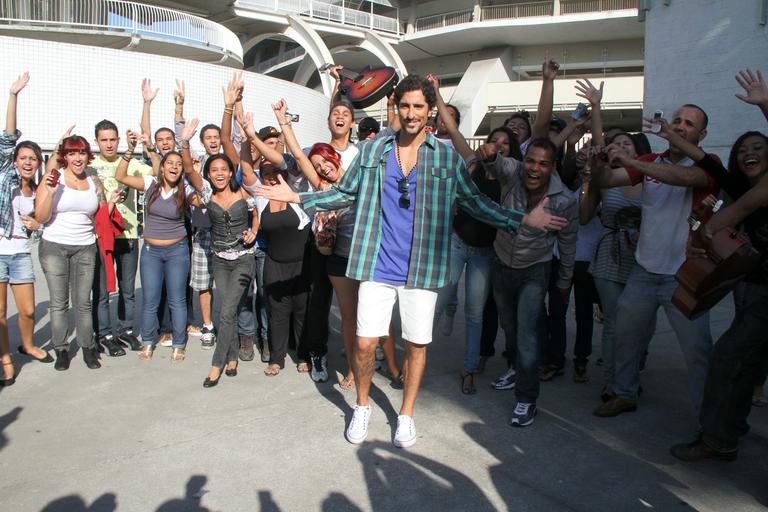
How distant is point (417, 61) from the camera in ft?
140

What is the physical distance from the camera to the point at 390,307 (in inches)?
159

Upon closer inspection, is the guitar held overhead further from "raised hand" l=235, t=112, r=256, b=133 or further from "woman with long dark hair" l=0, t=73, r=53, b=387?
"woman with long dark hair" l=0, t=73, r=53, b=387

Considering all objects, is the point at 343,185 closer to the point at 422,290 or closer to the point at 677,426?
the point at 422,290

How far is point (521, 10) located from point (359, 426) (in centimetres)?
3715

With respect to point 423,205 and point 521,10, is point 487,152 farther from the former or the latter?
point 521,10

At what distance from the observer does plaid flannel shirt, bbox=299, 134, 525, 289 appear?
12.6 ft

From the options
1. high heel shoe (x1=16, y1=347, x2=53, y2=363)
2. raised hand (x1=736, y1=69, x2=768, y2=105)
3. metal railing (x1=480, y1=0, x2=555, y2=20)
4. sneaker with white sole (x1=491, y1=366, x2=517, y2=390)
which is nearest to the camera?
raised hand (x1=736, y1=69, x2=768, y2=105)

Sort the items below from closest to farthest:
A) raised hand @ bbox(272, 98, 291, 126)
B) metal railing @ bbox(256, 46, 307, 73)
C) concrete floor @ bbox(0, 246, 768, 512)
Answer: concrete floor @ bbox(0, 246, 768, 512)
raised hand @ bbox(272, 98, 291, 126)
metal railing @ bbox(256, 46, 307, 73)

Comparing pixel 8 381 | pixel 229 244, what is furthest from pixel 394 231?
pixel 8 381

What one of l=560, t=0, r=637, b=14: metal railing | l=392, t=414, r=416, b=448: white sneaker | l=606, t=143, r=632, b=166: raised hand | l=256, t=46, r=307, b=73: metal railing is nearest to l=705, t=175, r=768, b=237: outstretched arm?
l=606, t=143, r=632, b=166: raised hand

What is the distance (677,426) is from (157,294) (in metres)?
4.40

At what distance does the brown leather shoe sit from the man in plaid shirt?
4.54ft

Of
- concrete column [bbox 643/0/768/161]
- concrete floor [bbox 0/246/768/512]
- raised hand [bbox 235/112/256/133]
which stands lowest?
concrete floor [bbox 0/246/768/512]

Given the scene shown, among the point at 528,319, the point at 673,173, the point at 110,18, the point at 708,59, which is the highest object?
the point at 110,18
